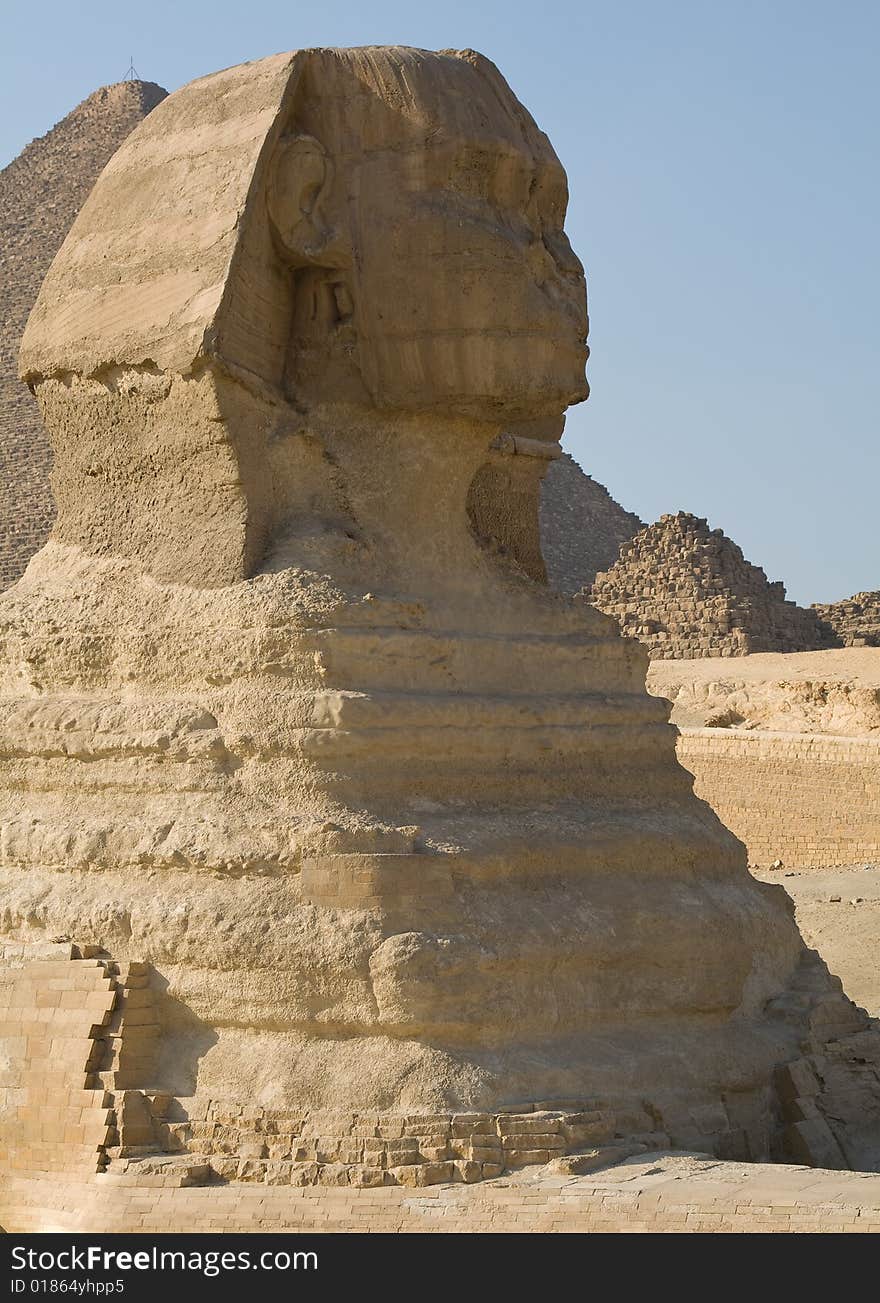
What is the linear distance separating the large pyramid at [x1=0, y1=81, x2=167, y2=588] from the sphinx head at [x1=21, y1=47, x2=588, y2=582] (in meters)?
111

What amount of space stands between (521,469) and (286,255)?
1.34 metres

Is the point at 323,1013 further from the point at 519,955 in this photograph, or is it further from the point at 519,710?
the point at 519,710

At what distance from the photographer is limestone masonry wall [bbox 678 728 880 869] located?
65.8 ft

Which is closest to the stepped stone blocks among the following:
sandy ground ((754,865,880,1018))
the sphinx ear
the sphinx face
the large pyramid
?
the sphinx face

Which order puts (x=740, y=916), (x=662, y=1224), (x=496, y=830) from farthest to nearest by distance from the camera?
(x=740, y=916), (x=496, y=830), (x=662, y=1224)

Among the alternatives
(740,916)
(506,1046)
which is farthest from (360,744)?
(740,916)

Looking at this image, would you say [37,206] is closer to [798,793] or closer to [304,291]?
[798,793]

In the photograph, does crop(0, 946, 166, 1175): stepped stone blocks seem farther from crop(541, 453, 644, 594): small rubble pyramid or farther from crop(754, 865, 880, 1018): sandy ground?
crop(541, 453, 644, 594): small rubble pyramid

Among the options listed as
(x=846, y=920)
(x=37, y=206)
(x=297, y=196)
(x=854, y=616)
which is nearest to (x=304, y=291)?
(x=297, y=196)

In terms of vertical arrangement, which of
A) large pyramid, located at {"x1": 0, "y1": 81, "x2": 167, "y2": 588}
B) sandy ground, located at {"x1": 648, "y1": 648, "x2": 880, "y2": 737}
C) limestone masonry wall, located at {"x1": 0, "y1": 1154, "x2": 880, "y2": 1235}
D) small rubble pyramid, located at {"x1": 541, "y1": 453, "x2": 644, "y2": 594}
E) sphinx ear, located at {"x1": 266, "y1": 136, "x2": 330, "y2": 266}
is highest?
large pyramid, located at {"x1": 0, "y1": 81, "x2": 167, "y2": 588}

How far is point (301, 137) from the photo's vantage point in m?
7.39

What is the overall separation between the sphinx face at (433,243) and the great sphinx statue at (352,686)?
1 centimetres

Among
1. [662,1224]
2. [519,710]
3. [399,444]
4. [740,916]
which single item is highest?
[399,444]

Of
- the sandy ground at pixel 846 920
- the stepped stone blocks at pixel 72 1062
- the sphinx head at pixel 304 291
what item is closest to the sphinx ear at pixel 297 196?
the sphinx head at pixel 304 291
